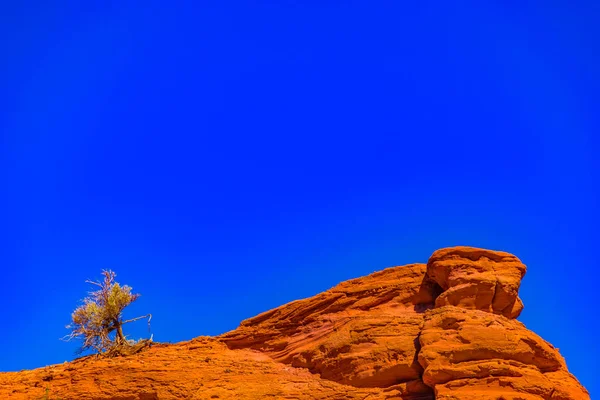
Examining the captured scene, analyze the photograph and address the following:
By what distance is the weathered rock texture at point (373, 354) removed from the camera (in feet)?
56.0

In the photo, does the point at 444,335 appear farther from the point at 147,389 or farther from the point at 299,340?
the point at 147,389

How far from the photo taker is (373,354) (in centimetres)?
1864

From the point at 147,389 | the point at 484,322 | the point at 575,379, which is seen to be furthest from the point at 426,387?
the point at 147,389

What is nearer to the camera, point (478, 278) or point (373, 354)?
point (373, 354)

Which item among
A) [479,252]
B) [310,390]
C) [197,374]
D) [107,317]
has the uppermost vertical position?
[107,317]

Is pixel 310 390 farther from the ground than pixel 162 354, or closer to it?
closer to it

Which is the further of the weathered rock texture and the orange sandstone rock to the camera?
the orange sandstone rock

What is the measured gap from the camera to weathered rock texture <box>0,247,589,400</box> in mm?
17062

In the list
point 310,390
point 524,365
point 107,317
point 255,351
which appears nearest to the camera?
point 524,365

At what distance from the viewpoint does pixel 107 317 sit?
24.2 m

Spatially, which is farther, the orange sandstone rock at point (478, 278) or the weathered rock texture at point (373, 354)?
the orange sandstone rock at point (478, 278)

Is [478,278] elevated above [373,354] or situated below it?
above

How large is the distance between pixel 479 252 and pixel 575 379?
4.54 meters

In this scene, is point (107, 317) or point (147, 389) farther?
point (107, 317)
